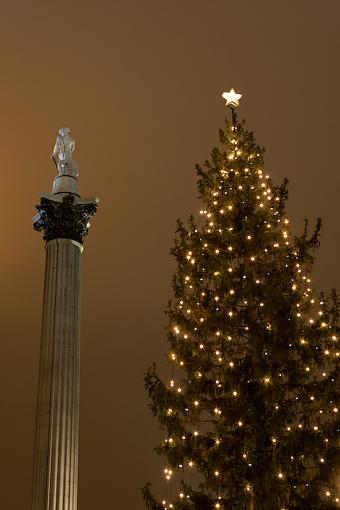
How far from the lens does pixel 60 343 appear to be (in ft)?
76.5

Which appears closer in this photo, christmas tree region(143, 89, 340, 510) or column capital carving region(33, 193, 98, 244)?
christmas tree region(143, 89, 340, 510)

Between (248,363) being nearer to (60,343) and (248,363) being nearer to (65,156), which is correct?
(60,343)

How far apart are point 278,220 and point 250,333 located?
307 cm

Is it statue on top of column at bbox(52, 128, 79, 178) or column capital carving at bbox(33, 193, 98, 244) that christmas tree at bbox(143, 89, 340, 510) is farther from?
statue on top of column at bbox(52, 128, 79, 178)

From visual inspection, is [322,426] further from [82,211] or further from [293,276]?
[82,211]

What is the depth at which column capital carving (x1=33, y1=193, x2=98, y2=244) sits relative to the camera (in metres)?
25.0

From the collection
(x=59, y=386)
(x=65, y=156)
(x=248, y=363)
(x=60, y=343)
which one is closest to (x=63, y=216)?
(x=65, y=156)

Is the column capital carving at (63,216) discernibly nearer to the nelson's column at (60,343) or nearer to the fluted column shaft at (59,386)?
the nelson's column at (60,343)

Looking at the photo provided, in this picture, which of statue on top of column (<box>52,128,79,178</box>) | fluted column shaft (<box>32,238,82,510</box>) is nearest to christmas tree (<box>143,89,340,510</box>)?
fluted column shaft (<box>32,238,82,510</box>)

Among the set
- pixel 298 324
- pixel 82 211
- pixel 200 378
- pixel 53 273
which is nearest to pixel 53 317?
pixel 53 273

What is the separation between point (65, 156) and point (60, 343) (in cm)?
659

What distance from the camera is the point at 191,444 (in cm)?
1869

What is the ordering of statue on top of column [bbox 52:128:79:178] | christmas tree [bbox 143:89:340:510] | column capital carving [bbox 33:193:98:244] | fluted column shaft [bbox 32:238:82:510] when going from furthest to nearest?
statue on top of column [bbox 52:128:79:178], column capital carving [bbox 33:193:98:244], fluted column shaft [bbox 32:238:82:510], christmas tree [bbox 143:89:340:510]

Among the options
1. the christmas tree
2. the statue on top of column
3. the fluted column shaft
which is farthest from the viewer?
the statue on top of column
